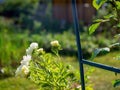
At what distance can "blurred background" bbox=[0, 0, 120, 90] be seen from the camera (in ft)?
20.0

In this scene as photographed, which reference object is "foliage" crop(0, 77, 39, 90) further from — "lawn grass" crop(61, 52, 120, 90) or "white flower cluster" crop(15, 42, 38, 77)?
"white flower cluster" crop(15, 42, 38, 77)

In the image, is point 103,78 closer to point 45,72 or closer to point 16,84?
point 16,84

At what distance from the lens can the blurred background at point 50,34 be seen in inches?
239

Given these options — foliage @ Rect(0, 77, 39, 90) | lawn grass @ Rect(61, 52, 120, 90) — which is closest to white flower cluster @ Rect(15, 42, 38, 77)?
lawn grass @ Rect(61, 52, 120, 90)

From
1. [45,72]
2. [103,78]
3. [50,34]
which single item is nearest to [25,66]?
[45,72]

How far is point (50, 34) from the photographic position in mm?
9250

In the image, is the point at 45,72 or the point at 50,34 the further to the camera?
the point at 50,34

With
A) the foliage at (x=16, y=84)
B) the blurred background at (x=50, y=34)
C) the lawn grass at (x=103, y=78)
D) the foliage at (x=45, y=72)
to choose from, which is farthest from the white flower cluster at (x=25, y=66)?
the foliage at (x=16, y=84)

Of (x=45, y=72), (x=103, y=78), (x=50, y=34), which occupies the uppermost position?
(x=45, y=72)

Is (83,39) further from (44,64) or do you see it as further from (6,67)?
(44,64)

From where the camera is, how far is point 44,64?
2984 millimetres

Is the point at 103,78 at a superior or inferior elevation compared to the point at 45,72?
inferior

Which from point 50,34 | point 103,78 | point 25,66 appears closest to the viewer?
point 25,66

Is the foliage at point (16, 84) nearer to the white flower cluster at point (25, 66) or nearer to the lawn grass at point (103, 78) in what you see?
the lawn grass at point (103, 78)
